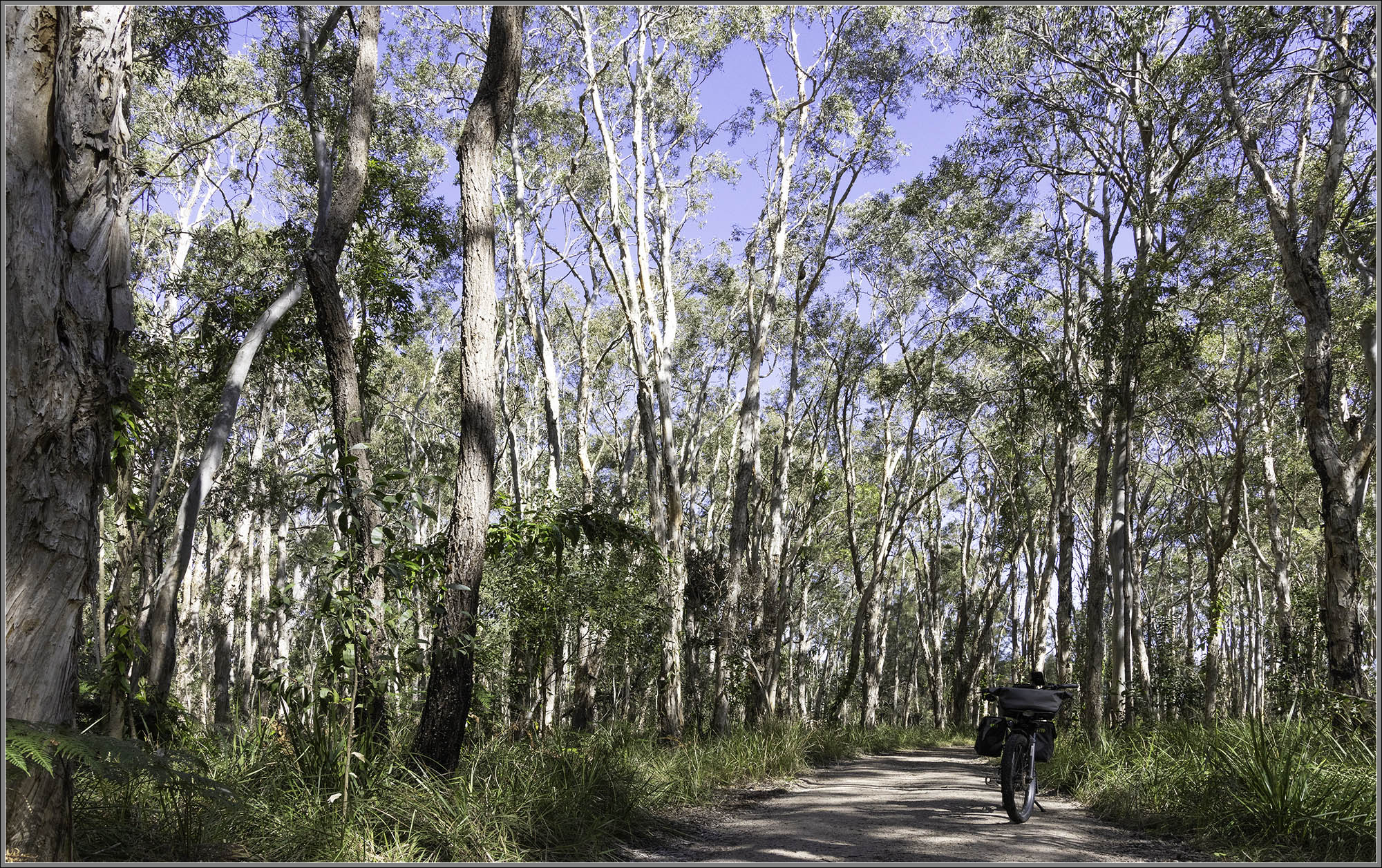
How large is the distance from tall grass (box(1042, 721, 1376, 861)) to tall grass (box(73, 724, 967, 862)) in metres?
3.61

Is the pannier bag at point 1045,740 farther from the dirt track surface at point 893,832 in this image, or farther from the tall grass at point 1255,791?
the tall grass at point 1255,791

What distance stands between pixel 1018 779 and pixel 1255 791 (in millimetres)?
1596

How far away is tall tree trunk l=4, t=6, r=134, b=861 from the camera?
3.01m

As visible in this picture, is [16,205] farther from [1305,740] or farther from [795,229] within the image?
[795,229]

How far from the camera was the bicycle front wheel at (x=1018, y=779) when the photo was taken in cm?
597

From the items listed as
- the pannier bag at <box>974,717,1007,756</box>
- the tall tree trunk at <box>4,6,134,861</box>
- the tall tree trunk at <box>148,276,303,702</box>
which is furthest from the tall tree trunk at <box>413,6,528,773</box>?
the pannier bag at <box>974,717,1007,756</box>

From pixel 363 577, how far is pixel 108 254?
1.92 metres

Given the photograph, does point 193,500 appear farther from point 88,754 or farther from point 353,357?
point 88,754

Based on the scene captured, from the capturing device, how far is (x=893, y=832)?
18.4 ft

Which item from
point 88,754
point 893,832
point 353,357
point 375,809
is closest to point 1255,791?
point 893,832

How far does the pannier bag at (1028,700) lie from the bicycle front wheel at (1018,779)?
0.24m

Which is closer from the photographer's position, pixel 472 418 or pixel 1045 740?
pixel 472 418

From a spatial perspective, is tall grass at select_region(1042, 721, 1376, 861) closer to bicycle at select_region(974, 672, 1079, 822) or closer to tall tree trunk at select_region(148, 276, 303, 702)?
bicycle at select_region(974, 672, 1079, 822)

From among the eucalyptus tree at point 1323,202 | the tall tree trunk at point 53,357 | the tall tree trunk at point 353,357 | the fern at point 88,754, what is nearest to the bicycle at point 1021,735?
the eucalyptus tree at point 1323,202
